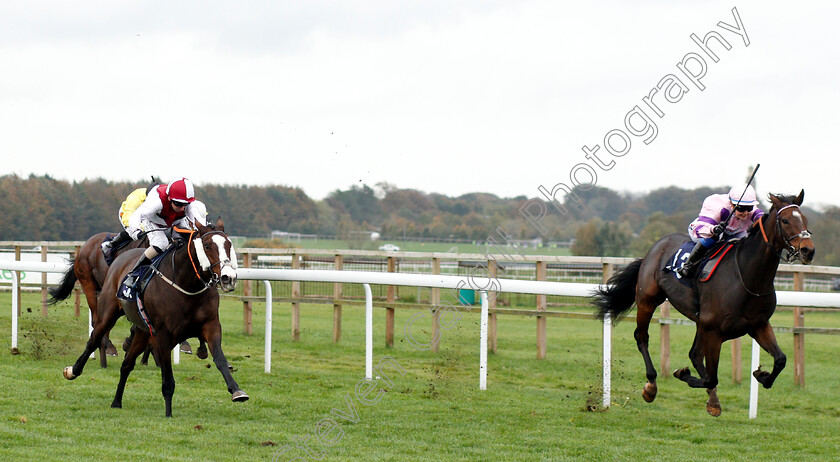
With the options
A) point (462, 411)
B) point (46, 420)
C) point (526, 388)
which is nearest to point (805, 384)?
point (526, 388)

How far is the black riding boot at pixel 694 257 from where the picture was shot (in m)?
6.05

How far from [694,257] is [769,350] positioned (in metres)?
0.84

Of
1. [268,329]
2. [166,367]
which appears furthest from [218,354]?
[268,329]

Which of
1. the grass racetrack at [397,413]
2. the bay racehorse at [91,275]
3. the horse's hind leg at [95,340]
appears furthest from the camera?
the bay racehorse at [91,275]

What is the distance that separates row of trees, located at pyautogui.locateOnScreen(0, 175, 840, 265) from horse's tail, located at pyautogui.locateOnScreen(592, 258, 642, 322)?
0.93 meters

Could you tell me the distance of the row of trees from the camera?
1866cm

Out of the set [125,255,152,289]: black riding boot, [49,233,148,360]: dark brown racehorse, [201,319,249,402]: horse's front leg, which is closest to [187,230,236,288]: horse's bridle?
[201,319,249,402]: horse's front leg

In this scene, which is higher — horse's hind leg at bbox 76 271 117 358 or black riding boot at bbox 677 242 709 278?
black riding boot at bbox 677 242 709 278

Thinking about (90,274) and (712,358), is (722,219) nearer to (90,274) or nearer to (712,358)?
(712,358)

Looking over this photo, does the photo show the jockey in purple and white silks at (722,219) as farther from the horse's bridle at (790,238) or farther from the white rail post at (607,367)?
the white rail post at (607,367)

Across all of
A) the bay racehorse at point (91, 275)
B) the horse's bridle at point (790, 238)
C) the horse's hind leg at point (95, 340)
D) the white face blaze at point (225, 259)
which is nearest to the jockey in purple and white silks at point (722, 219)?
the horse's bridle at point (790, 238)

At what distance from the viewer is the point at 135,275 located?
20.6ft

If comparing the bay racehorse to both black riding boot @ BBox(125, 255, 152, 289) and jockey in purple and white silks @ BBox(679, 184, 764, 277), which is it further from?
jockey in purple and white silks @ BBox(679, 184, 764, 277)

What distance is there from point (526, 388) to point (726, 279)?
2.63 meters
